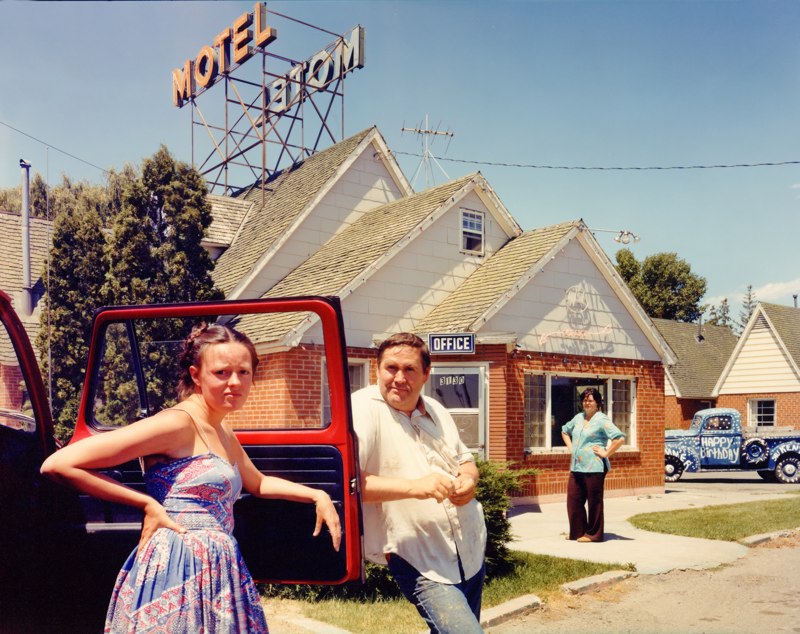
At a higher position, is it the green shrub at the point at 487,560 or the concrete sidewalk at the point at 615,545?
the green shrub at the point at 487,560

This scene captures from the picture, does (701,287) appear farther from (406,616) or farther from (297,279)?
(406,616)

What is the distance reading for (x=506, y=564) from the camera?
27.4 ft

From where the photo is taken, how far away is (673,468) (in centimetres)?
2266

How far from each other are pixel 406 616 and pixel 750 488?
16.1 m

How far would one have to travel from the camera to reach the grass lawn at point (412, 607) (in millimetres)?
6406

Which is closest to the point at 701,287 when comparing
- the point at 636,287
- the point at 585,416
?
the point at 636,287

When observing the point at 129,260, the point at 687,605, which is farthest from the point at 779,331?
the point at 687,605

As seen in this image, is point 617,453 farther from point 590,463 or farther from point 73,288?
point 73,288

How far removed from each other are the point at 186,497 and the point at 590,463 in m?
8.11

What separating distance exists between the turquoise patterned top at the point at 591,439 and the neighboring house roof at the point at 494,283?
4.37m

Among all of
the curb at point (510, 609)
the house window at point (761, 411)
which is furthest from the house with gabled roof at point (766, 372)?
the curb at point (510, 609)

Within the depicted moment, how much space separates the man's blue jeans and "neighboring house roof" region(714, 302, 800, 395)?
1236 inches

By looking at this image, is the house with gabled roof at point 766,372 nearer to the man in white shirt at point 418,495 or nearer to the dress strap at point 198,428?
the man in white shirt at point 418,495

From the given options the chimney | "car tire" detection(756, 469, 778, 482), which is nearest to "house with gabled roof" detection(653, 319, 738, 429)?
"car tire" detection(756, 469, 778, 482)
